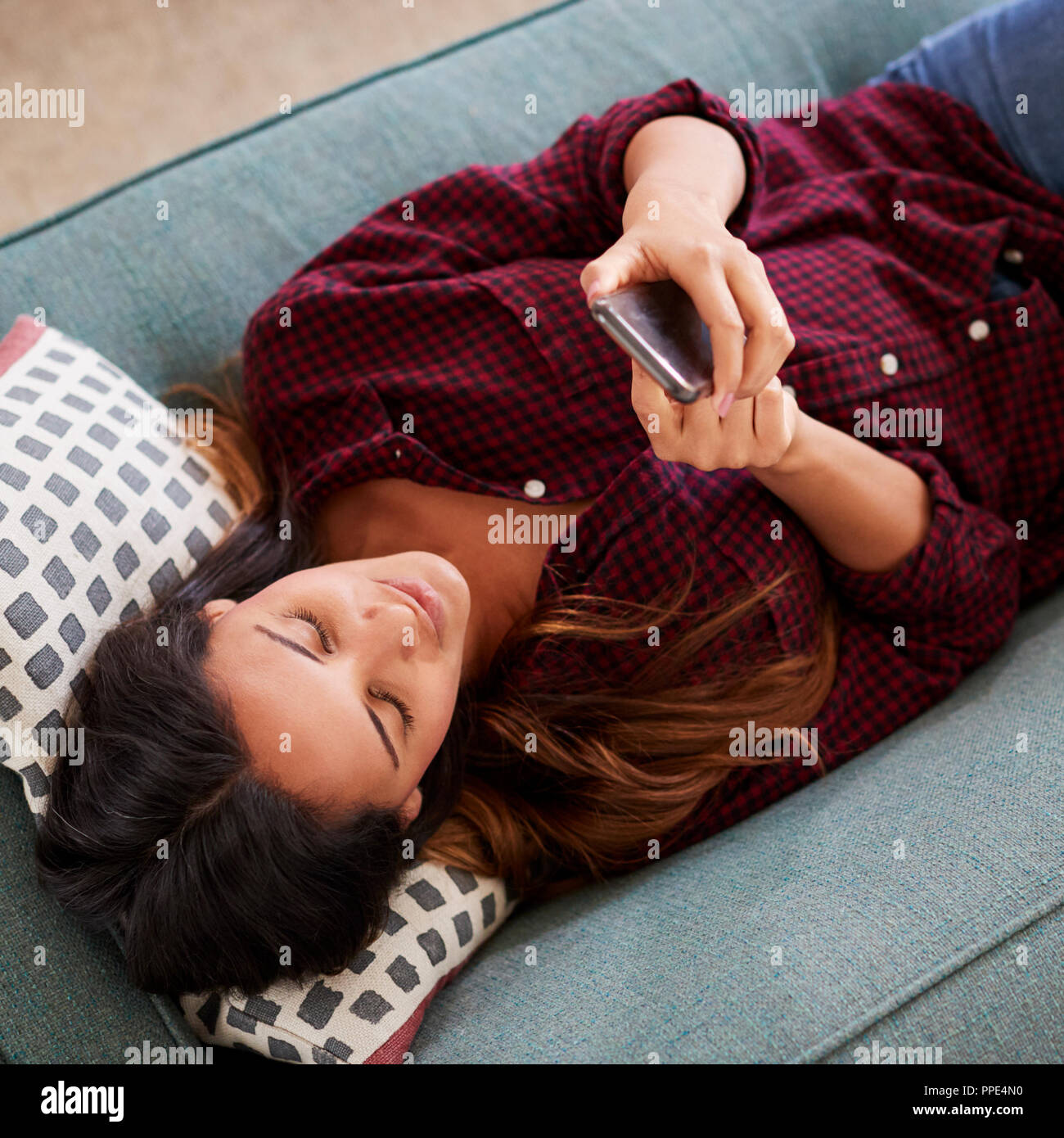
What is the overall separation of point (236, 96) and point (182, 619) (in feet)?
4.56

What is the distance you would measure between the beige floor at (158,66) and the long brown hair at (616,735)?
1.32 m

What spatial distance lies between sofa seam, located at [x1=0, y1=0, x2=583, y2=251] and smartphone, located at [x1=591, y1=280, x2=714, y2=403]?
80 cm

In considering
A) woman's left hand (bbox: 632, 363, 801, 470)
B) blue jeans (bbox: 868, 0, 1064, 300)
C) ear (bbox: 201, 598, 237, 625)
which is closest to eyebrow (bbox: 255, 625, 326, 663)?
ear (bbox: 201, 598, 237, 625)

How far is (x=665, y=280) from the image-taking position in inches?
33.6

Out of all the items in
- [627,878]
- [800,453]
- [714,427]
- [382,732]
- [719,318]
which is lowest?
[627,878]

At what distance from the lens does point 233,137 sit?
1.38 metres

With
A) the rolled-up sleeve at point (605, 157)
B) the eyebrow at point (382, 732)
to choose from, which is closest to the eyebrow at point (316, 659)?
the eyebrow at point (382, 732)

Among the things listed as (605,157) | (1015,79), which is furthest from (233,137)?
(1015,79)

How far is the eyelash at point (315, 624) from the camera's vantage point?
0.95 meters

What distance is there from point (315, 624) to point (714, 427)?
405 millimetres

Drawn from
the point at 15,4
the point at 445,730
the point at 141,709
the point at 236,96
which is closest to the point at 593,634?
the point at 445,730

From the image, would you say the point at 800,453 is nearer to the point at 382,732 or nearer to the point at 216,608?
the point at 382,732

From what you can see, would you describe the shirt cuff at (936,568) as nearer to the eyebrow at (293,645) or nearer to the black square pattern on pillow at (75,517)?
the eyebrow at (293,645)
